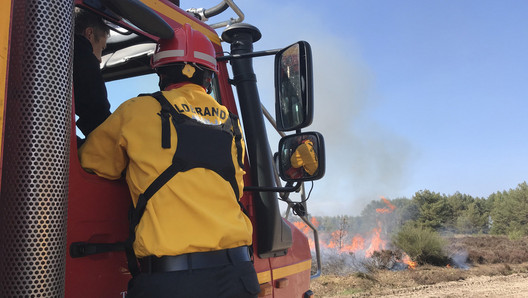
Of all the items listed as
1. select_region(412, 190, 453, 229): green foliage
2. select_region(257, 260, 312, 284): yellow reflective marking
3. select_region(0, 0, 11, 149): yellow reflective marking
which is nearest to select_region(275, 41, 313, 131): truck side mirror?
select_region(257, 260, 312, 284): yellow reflective marking

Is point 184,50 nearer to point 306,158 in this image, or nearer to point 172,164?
point 172,164

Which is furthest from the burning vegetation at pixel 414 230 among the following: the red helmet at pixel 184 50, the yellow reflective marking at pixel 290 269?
the red helmet at pixel 184 50

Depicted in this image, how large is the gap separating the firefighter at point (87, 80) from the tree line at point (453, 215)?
21730 millimetres

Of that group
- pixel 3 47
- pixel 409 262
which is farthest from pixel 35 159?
pixel 409 262

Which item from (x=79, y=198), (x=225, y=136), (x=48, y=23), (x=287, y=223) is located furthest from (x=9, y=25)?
(x=287, y=223)

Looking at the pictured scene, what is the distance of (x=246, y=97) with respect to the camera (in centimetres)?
270

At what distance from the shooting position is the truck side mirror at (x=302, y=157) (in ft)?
7.97

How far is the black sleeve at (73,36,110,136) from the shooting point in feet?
6.17

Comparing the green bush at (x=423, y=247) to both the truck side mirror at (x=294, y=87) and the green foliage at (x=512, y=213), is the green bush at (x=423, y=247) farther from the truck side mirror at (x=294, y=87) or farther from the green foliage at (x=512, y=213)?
the truck side mirror at (x=294, y=87)

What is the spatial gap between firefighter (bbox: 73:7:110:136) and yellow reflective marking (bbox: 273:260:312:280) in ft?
4.62

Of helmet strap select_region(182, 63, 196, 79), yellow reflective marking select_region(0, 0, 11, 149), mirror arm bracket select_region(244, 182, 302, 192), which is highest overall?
helmet strap select_region(182, 63, 196, 79)

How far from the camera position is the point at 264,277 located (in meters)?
2.55

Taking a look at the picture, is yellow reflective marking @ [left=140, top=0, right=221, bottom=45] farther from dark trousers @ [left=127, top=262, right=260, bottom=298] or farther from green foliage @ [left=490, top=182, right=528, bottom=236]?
green foliage @ [left=490, top=182, right=528, bottom=236]

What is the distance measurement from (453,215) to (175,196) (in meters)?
30.1
